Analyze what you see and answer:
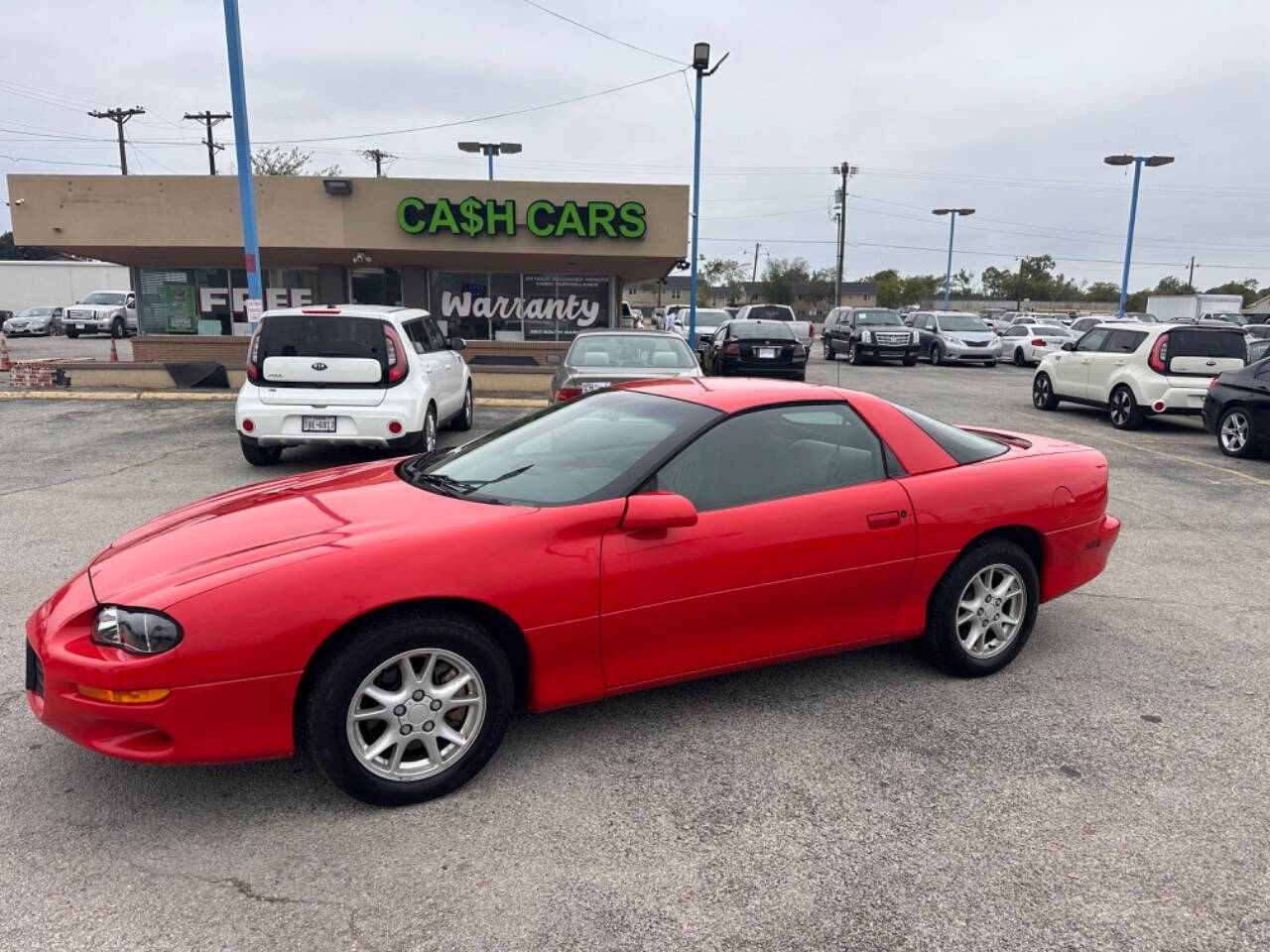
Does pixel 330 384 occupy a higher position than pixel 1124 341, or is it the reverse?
pixel 1124 341

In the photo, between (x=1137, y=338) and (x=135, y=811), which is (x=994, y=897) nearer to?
(x=135, y=811)

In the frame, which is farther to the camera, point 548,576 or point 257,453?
point 257,453

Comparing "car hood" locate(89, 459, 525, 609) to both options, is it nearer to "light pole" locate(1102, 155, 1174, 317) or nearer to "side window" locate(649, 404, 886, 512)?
"side window" locate(649, 404, 886, 512)

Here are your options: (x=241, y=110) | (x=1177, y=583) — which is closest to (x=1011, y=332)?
(x=241, y=110)

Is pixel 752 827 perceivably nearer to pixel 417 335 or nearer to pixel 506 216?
pixel 417 335

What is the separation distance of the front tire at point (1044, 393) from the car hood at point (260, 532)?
1436cm

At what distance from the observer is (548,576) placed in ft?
10.5

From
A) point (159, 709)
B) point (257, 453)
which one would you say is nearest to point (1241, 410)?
point (257, 453)

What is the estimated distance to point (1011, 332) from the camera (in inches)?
1205

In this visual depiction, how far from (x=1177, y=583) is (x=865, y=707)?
3.12 metres

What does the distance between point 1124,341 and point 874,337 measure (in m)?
12.2

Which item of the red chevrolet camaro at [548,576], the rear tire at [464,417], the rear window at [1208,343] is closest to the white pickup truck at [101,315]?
the rear tire at [464,417]

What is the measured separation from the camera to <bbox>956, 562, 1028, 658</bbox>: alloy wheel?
413 centimetres

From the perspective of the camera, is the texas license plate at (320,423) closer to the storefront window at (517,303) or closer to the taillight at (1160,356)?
the taillight at (1160,356)
